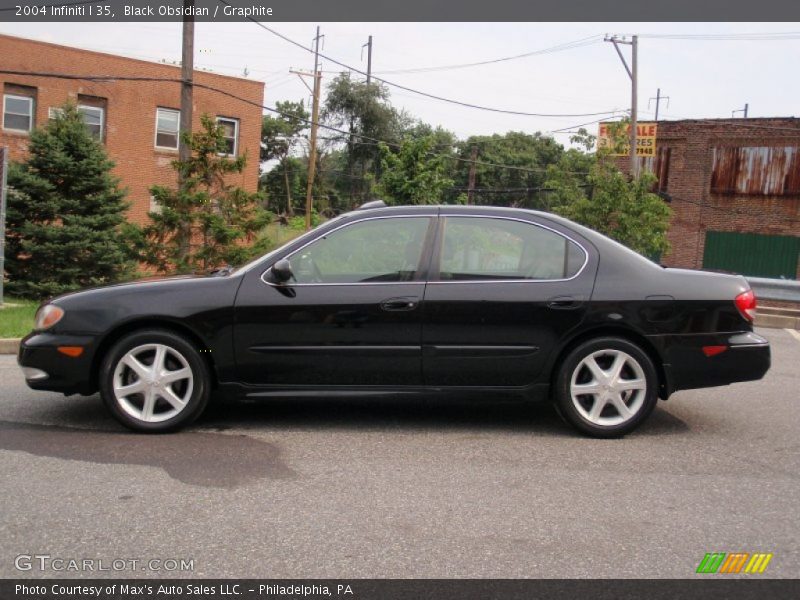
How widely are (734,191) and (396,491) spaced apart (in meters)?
31.4

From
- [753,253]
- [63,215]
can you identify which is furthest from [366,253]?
[753,253]

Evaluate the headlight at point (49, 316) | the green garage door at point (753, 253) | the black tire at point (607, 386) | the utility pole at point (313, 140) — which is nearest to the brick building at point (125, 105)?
the utility pole at point (313, 140)

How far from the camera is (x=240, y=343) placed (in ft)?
17.4

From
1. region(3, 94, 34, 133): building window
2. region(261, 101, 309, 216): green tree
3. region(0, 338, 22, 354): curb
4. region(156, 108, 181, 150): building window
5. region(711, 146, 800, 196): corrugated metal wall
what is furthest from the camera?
region(261, 101, 309, 216): green tree

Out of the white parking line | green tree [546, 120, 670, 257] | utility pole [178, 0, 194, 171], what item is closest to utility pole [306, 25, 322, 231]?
green tree [546, 120, 670, 257]

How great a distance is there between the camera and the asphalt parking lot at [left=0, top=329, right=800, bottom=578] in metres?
3.51

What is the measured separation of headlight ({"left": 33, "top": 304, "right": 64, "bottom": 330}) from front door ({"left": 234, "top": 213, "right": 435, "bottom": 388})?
1190 mm

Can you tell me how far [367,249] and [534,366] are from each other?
4.55 feet

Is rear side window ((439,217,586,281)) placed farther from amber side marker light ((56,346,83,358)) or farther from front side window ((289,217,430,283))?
amber side marker light ((56,346,83,358))

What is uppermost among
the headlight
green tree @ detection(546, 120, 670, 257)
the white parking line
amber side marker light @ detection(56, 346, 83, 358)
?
green tree @ detection(546, 120, 670, 257)

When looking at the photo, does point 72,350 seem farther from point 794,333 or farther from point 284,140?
point 284,140

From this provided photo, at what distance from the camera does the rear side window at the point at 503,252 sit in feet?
17.9
